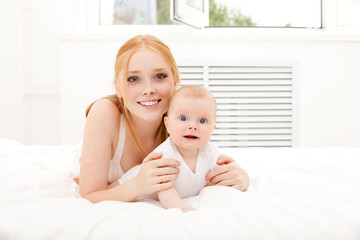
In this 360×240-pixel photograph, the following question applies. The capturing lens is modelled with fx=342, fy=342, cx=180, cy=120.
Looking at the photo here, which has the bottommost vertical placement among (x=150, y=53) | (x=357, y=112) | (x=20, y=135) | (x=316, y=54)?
(x=20, y=135)

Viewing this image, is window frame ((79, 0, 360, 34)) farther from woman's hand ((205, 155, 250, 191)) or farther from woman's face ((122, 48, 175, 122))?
woman's hand ((205, 155, 250, 191))

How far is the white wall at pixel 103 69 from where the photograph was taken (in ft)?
8.18

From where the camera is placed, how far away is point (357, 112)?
2.60 m

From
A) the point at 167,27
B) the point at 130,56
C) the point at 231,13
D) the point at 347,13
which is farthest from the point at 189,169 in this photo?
the point at 347,13

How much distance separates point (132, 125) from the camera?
1.12 metres

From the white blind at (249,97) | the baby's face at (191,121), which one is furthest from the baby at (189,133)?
the white blind at (249,97)

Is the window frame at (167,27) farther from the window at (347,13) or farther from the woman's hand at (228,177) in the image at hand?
the woman's hand at (228,177)

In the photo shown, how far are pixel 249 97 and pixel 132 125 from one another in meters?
1.57

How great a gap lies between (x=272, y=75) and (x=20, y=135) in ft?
6.51

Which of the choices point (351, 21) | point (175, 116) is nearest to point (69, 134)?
point (175, 116)

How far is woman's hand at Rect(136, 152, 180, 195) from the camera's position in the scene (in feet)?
2.81

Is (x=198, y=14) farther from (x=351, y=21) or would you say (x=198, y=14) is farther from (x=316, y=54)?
(x=351, y=21)

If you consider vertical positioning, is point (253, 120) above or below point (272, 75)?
below

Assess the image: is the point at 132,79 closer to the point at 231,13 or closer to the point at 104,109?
the point at 104,109
